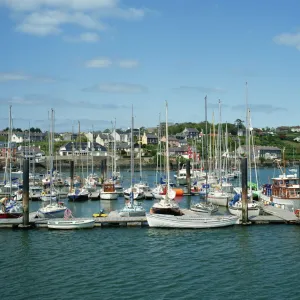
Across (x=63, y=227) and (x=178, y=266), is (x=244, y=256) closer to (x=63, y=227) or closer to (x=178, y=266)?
(x=178, y=266)

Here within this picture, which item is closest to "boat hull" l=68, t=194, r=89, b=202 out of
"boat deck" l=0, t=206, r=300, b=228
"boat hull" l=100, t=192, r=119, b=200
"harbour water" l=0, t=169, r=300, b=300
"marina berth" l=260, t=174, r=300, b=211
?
"boat hull" l=100, t=192, r=119, b=200

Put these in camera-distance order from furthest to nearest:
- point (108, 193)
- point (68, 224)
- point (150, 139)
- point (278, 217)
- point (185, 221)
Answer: point (150, 139) < point (108, 193) < point (278, 217) < point (68, 224) < point (185, 221)

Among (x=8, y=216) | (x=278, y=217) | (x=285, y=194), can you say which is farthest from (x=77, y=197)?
(x=278, y=217)

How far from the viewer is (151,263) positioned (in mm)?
30516

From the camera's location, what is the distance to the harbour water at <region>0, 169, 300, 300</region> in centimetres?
2516

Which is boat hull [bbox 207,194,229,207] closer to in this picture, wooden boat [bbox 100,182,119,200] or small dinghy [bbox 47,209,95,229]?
wooden boat [bbox 100,182,119,200]

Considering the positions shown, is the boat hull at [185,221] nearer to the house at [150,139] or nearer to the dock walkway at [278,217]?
the dock walkway at [278,217]

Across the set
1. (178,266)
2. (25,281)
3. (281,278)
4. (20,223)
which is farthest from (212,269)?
(20,223)

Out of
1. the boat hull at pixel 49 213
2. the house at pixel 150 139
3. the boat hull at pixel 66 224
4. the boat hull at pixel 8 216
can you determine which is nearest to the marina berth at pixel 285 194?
the boat hull at pixel 66 224

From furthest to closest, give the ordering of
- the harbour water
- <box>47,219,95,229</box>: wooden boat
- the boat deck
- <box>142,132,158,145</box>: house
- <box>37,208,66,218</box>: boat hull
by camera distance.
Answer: <box>142,132,158,145</box>: house → <box>37,208,66,218</box>: boat hull → the boat deck → <box>47,219,95,229</box>: wooden boat → the harbour water

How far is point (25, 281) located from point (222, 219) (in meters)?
18.4

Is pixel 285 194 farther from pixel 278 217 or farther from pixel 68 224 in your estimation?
pixel 68 224

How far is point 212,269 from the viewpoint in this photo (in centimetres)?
2906

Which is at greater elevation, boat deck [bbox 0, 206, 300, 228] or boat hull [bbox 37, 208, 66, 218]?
boat hull [bbox 37, 208, 66, 218]
